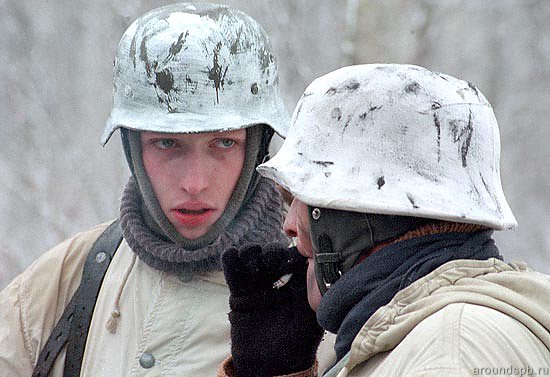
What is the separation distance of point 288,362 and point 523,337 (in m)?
0.99

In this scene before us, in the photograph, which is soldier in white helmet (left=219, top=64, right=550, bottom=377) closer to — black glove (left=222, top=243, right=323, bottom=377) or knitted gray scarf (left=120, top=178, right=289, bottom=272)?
black glove (left=222, top=243, right=323, bottom=377)

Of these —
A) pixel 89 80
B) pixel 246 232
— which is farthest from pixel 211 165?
pixel 89 80

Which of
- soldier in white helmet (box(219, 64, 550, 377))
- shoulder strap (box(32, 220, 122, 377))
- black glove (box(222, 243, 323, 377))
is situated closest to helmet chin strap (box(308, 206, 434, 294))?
soldier in white helmet (box(219, 64, 550, 377))

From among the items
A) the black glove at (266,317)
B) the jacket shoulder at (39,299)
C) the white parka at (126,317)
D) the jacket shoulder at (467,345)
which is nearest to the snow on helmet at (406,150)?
the jacket shoulder at (467,345)

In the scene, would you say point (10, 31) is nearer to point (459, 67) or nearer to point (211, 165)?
point (459, 67)

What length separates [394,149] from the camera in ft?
7.09

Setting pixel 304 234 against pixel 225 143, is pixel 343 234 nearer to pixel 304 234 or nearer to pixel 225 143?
pixel 304 234

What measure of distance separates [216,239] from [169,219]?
0.57ft

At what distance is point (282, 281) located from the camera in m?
2.83

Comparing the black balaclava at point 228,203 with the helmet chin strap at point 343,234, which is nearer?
the helmet chin strap at point 343,234

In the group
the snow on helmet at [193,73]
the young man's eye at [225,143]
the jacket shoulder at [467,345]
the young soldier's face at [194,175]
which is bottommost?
the young soldier's face at [194,175]

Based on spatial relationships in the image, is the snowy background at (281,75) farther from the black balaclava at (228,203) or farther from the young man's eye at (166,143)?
the young man's eye at (166,143)

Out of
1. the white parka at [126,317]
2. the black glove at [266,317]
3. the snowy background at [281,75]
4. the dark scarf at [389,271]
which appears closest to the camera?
the dark scarf at [389,271]

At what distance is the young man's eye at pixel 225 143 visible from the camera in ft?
10.9
